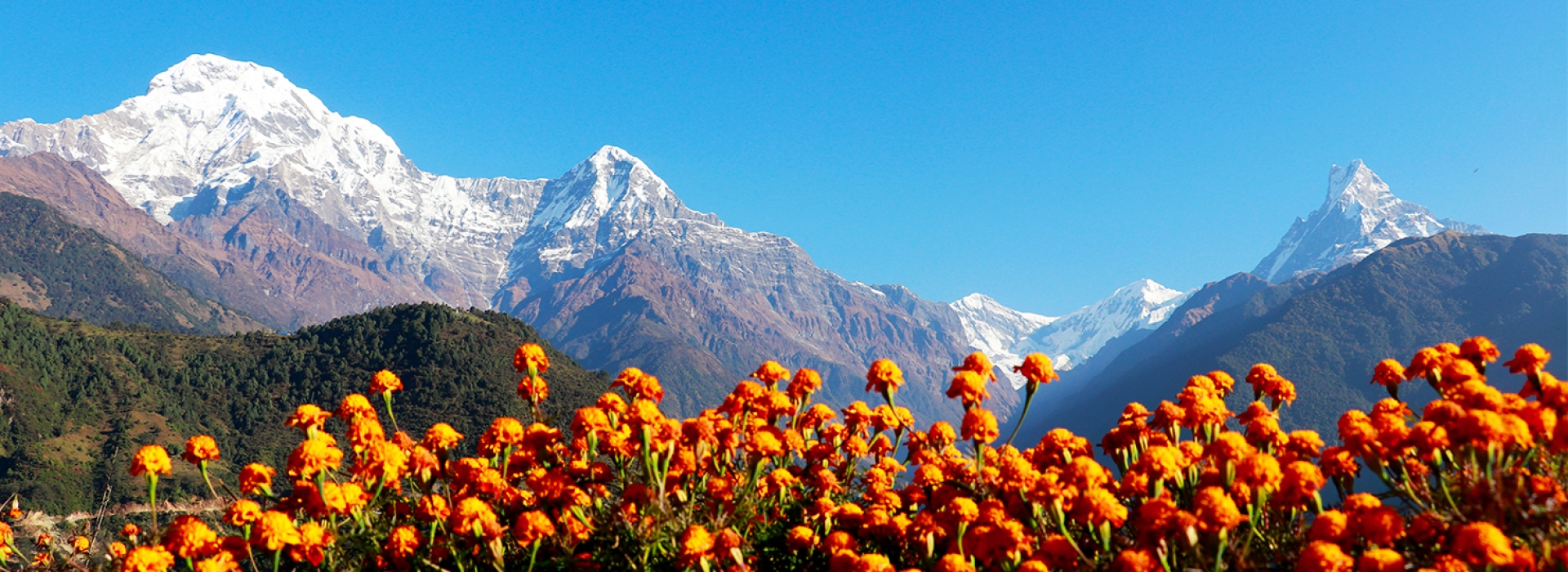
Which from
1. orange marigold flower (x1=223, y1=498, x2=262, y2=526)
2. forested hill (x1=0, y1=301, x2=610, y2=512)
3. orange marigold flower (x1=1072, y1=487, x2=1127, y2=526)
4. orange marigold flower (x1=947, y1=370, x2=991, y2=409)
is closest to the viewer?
orange marigold flower (x1=1072, y1=487, x2=1127, y2=526)

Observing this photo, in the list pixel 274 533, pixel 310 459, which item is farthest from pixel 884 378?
pixel 274 533

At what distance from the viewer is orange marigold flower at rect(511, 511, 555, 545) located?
566 cm

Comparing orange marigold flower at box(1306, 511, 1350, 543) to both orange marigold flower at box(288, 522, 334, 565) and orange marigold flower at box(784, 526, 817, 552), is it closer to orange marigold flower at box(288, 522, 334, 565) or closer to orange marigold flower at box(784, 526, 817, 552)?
orange marigold flower at box(784, 526, 817, 552)

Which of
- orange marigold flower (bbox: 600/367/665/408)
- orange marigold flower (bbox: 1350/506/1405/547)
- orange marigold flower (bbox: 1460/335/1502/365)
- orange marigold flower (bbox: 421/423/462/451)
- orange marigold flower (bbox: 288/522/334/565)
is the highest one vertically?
orange marigold flower (bbox: 1460/335/1502/365)

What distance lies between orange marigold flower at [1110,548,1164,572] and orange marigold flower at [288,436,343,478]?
5121mm

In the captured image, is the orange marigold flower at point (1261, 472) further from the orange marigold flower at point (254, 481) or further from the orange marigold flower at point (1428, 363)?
the orange marigold flower at point (254, 481)

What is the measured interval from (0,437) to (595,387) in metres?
91.5

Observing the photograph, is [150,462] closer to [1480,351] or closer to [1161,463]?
[1161,463]

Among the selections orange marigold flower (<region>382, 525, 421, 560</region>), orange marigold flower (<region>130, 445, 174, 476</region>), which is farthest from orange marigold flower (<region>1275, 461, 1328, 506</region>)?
orange marigold flower (<region>130, 445, 174, 476</region>)

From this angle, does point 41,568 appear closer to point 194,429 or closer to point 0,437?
point 0,437

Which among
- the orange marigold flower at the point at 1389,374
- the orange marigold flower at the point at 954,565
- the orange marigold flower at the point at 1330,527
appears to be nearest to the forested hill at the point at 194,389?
the orange marigold flower at the point at 954,565

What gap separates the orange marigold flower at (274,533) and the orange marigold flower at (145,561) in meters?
0.50

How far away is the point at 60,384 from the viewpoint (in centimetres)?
15100

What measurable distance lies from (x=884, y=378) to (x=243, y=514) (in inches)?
193
